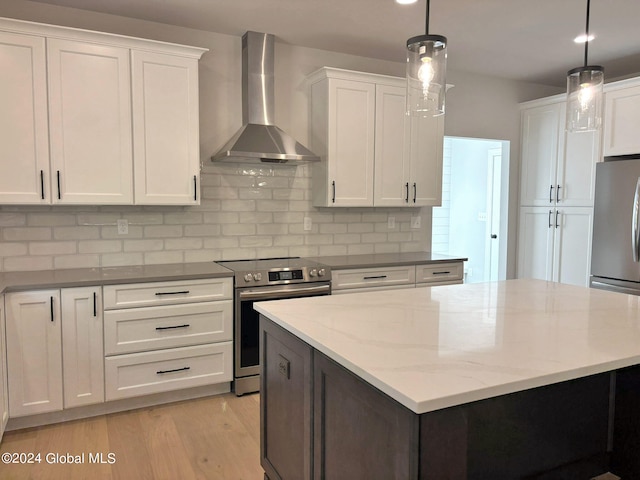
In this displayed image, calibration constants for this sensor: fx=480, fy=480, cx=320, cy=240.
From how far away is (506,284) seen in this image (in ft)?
8.93

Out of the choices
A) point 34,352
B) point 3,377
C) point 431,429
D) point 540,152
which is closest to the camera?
point 431,429

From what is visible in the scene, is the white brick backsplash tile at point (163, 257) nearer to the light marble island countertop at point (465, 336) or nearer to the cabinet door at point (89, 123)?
the cabinet door at point (89, 123)

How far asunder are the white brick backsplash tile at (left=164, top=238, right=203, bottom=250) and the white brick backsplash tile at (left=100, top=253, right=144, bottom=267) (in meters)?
0.21

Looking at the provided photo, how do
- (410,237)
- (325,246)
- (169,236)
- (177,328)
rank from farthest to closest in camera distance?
1. (410,237)
2. (325,246)
3. (169,236)
4. (177,328)

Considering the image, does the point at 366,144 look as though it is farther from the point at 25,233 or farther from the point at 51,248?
the point at 25,233

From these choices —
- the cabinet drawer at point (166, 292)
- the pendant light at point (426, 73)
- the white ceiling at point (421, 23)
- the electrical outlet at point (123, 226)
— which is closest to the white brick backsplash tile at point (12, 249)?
the electrical outlet at point (123, 226)

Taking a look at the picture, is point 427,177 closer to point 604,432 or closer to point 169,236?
point 169,236

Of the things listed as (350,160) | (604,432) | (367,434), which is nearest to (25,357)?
(367,434)

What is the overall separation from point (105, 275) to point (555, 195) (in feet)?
13.3

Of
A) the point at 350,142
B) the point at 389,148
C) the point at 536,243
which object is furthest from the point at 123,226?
the point at 536,243

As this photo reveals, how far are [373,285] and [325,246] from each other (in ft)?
2.17

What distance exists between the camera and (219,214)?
3.79 metres

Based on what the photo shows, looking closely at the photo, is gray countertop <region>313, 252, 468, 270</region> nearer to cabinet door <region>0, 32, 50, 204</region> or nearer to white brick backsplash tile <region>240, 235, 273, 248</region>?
white brick backsplash tile <region>240, 235, 273, 248</region>

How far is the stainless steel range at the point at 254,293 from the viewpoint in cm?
331
